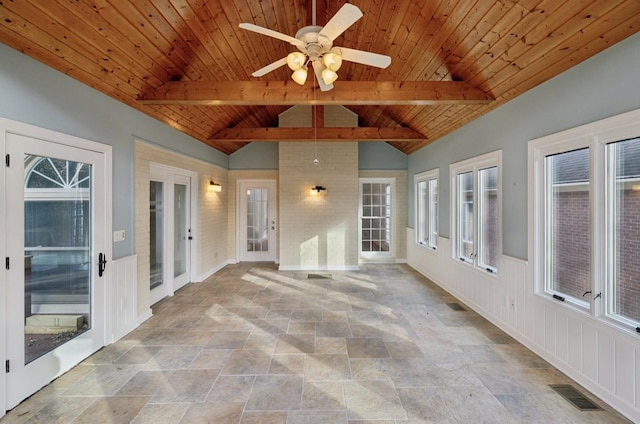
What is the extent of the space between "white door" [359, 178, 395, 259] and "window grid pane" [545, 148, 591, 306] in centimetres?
484

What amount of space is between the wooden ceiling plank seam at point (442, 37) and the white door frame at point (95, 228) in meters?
3.84

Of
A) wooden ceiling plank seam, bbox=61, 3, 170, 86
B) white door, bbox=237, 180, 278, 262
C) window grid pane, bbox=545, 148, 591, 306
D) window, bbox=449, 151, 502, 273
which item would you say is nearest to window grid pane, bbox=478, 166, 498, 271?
window, bbox=449, 151, 502, 273

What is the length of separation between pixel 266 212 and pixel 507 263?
5.70 m

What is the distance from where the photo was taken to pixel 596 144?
2.41m

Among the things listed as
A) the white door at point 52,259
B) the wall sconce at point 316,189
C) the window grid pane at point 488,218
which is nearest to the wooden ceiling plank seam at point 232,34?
the white door at point 52,259

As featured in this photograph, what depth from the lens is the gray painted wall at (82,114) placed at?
90.2 inches

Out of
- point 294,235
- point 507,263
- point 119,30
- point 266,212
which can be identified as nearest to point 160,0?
point 119,30

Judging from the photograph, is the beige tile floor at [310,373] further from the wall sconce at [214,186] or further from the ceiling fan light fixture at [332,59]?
the wall sconce at [214,186]

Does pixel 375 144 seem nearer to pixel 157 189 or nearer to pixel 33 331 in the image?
pixel 157 189

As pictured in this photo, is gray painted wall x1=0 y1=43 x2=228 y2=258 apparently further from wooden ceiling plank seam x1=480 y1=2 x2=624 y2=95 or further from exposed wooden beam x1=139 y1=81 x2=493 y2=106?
wooden ceiling plank seam x1=480 y1=2 x2=624 y2=95

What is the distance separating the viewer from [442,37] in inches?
125

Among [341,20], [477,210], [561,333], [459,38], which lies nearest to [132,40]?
[341,20]

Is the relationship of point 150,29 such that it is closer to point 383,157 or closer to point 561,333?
point 561,333

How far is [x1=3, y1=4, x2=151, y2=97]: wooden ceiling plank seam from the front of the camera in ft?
7.07
